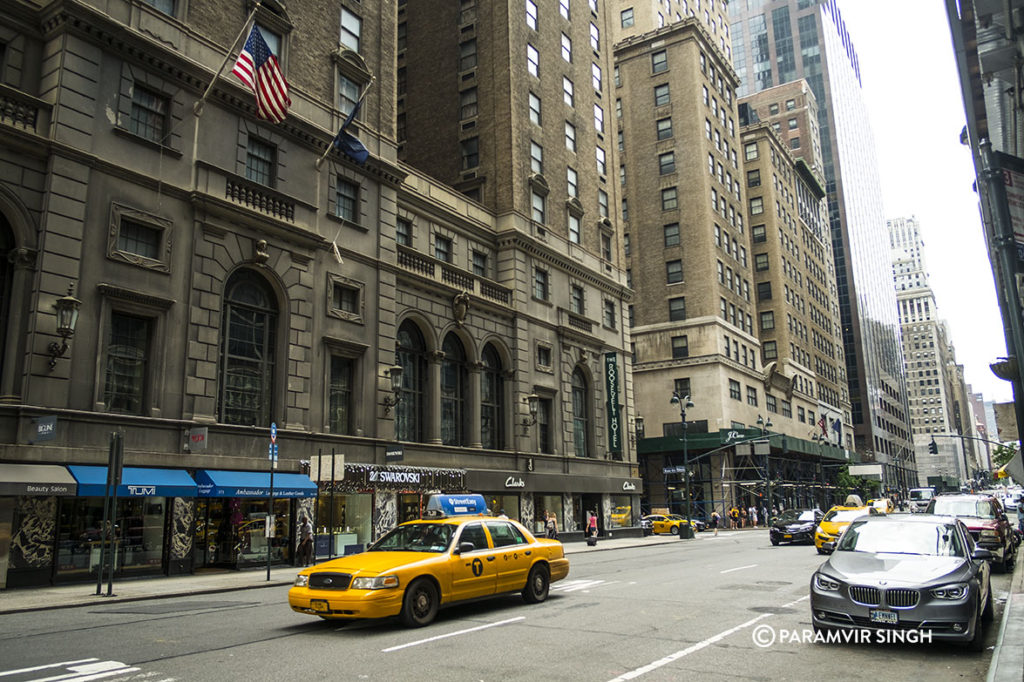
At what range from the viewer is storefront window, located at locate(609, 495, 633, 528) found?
1785 inches

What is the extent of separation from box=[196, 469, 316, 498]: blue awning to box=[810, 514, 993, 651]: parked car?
1733 centimetres

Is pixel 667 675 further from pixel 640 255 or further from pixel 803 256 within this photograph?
pixel 803 256

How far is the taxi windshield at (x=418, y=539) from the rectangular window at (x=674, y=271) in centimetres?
5704

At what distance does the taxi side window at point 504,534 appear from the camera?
13.6 m

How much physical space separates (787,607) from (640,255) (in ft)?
191

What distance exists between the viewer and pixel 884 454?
125875mm

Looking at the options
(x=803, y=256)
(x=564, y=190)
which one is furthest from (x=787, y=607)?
(x=803, y=256)

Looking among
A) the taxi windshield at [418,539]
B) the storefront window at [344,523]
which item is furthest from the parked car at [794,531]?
the taxi windshield at [418,539]

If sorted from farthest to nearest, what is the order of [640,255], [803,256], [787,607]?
[803,256] < [640,255] < [787,607]

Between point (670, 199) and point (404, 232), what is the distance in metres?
40.2

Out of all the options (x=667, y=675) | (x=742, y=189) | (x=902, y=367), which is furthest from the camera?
(x=902, y=367)

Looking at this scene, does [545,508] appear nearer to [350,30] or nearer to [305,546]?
[305,546]

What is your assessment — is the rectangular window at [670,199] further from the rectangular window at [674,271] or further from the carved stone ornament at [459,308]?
the carved stone ornament at [459,308]

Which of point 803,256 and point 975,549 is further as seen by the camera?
point 803,256
